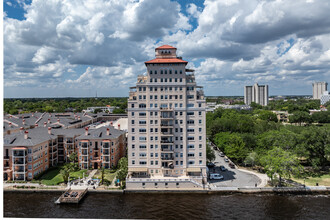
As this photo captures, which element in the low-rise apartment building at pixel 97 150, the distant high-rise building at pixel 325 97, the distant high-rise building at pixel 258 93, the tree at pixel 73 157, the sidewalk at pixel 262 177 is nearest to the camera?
the sidewalk at pixel 262 177

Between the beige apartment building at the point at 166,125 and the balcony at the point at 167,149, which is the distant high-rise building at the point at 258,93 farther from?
the balcony at the point at 167,149

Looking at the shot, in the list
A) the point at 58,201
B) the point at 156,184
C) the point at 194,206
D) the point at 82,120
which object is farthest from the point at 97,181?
the point at 82,120

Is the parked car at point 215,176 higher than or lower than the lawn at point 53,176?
higher

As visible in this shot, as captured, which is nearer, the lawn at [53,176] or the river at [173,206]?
the river at [173,206]

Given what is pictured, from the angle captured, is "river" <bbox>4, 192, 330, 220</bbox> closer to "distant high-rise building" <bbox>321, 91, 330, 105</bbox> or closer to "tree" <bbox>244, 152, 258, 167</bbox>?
"tree" <bbox>244, 152, 258, 167</bbox>

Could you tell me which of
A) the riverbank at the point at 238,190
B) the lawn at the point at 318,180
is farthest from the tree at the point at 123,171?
the lawn at the point at 318,180

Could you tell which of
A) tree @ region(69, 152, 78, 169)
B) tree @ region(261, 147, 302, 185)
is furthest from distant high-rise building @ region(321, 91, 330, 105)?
tree @ region(69, 152, 78, 169)

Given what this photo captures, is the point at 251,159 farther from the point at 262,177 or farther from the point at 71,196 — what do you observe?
the point at 71,196

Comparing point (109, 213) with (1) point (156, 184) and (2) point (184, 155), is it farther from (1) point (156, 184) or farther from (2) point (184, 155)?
(2) point (184, 155)
